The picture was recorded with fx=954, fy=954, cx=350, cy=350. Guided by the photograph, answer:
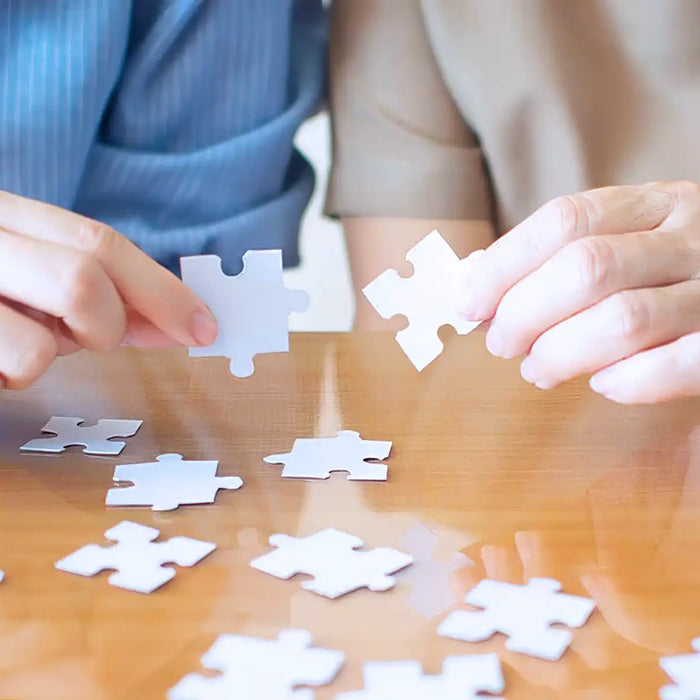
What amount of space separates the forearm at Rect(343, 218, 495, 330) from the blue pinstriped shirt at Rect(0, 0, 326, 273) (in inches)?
3.7

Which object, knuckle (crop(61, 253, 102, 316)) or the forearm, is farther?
the forearm

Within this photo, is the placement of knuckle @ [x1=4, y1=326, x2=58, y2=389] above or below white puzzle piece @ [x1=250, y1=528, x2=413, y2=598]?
above

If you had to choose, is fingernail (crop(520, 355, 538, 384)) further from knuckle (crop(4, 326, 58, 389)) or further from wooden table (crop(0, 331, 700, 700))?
knuckle (crop(4, 326, 58, 389))

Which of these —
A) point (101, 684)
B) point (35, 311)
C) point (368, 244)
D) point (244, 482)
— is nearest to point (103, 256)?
point (35, 311)

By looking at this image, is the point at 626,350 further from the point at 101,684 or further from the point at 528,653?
the point at 101,684

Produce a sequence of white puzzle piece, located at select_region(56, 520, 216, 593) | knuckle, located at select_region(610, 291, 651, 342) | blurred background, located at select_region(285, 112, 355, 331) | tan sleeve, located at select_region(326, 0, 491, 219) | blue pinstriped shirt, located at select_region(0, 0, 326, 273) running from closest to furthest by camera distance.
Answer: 1. white puzzle piece, located at select_region(56, 520, 216, 593)
2. knuckle, located at select_region(610, 291, 651, 342)
3. blue pinstriped shirt, located at select_region(0, 0, 326, 273)
4. tan sleeve, located at select_region(326, 0, 491, 219)
5. blurred background, located at select_region(285, 112, 355, 331)

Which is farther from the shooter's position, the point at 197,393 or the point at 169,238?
the point at 169,238

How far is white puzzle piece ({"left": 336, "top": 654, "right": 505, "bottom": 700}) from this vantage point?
1.46 ft

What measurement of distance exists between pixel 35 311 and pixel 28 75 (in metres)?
0.42

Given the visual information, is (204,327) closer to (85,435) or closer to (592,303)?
(85,435)

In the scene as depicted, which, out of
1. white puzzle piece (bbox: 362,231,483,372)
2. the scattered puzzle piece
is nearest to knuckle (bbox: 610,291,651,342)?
white puzzle piece (bbox: 362,231,483,372)

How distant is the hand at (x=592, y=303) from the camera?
0.68 metres

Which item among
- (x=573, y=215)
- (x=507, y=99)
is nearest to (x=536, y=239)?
(x=573, y=215)

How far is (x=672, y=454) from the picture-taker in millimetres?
713
